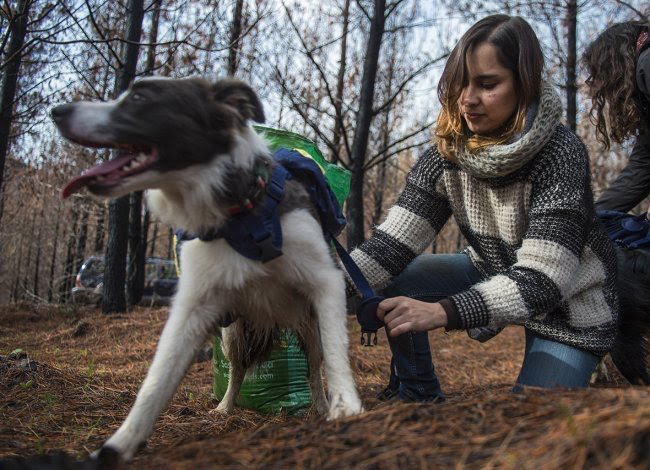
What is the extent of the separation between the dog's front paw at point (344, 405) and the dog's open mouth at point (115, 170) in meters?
1.16

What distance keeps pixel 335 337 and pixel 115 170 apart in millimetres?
1099

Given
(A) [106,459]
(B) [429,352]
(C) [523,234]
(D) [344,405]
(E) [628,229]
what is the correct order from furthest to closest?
(E) [628,229] < (B) [429,352] < (C) [523,234] < (D) [344,405] < (A) [106,459]

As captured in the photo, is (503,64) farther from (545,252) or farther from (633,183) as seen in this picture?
(633,183)

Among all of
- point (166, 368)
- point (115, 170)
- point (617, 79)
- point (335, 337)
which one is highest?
point (617, 79)

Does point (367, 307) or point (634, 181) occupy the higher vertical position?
point (634, 181)

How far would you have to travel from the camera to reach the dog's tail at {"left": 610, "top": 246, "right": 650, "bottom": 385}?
309 cm

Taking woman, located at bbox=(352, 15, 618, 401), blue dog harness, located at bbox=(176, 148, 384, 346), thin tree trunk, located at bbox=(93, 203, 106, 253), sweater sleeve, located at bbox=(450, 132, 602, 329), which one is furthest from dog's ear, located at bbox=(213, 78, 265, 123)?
thin tree trunk, located at bbox=(93, 203, 106, 253)

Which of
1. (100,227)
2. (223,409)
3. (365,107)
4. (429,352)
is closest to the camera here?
(429,352)

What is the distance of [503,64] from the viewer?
8.44 ft

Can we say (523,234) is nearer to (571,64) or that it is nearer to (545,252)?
(545,252)

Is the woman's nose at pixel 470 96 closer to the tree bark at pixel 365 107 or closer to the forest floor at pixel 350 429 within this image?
the forest floor at pixel 350 429

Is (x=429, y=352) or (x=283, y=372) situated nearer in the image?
(x=429, y=352)

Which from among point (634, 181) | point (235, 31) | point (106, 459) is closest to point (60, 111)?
point (106, 459)

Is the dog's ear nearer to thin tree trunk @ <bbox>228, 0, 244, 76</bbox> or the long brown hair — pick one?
the long brown hair
